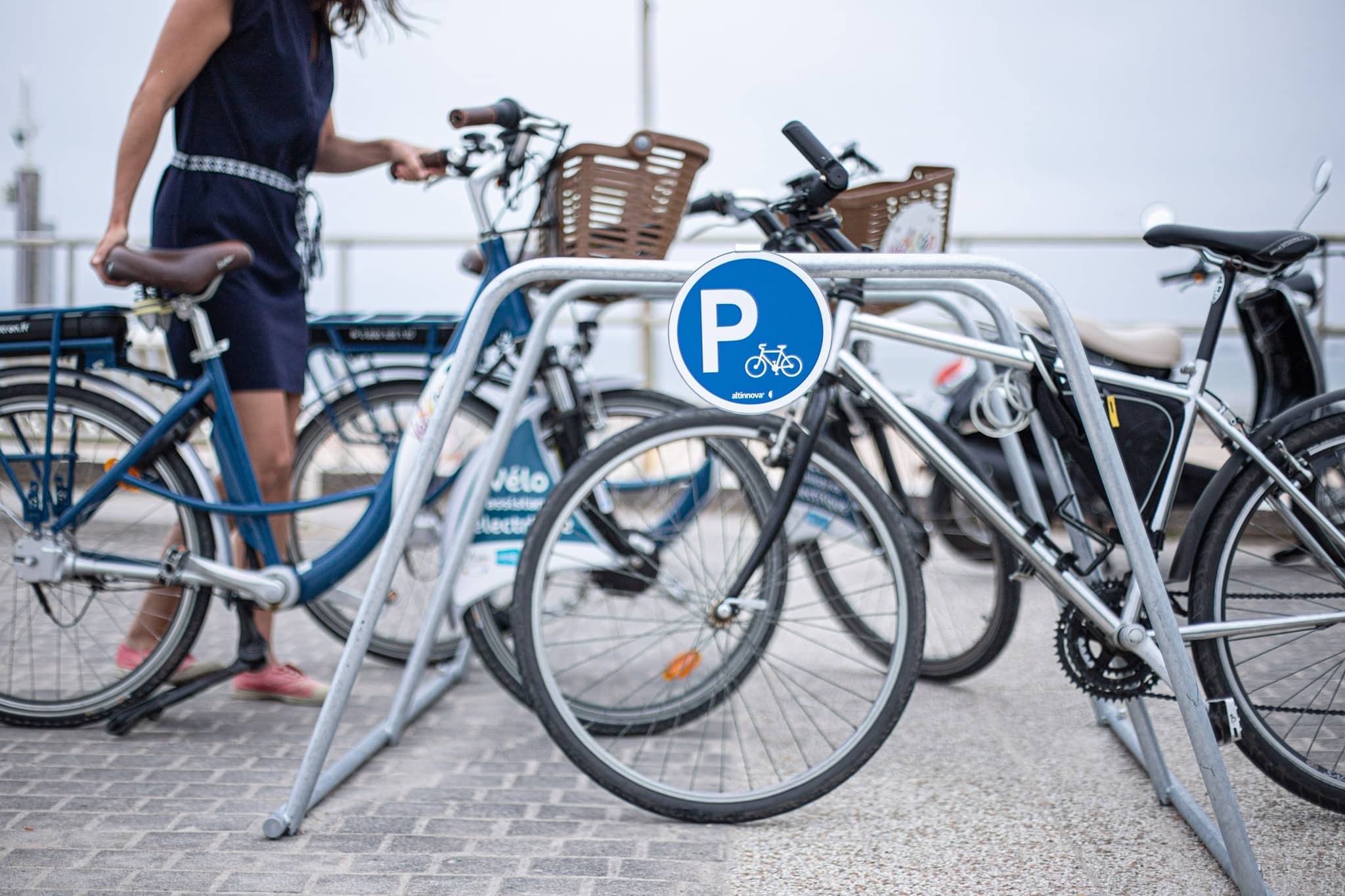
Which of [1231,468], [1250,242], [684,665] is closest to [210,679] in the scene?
[684,665]

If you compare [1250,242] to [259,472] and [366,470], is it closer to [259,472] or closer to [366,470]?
[259,472]

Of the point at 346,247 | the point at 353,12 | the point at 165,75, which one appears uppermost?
the point at 353,12

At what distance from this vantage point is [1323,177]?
223 cm

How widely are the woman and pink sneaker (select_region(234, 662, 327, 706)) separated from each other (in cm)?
16

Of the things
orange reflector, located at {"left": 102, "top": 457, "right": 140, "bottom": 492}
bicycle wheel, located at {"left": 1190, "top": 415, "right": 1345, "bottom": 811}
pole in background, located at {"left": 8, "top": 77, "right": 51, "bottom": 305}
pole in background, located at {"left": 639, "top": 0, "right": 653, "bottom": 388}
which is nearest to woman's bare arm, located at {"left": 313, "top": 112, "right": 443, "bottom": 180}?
orange reflector, located at {"left": 102, "top": 457, "right": 140, "bottom": 492}

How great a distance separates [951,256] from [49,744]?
2403 millimetres

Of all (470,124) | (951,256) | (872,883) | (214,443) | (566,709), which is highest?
(470,124)

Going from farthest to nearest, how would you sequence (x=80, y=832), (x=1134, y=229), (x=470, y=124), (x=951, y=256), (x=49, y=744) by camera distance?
(x=1134, y=229)
(x=49, y=744)
(x=470, y=124)
(x=80, y=832)
(x=951, y=256)

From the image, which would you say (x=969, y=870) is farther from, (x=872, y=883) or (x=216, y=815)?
(x=216, y=815)

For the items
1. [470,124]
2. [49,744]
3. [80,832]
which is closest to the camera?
[80,832]

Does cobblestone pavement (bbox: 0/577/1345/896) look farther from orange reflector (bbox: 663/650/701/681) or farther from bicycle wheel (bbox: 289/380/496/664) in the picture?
bicycle wheel (bbox: 289/380/496/664)

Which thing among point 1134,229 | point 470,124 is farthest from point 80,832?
point 1134,229

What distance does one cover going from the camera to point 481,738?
A: 2795mm

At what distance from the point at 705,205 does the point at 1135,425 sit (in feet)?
3.80
